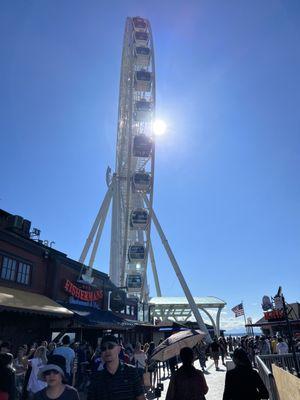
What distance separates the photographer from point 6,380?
453cm

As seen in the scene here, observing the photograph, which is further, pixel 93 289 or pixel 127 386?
pixel 93 289

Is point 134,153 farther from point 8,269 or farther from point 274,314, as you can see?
point 8,269

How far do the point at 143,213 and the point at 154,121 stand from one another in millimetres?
9168

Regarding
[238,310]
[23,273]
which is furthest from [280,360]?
[238,310]

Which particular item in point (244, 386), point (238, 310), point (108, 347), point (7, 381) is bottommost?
point (244, 386)

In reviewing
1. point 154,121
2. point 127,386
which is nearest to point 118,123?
point 154,121

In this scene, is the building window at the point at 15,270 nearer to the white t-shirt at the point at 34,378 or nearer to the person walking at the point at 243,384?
the white t-shirt at the point at 34,378

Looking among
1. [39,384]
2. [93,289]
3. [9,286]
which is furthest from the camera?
[93,289]

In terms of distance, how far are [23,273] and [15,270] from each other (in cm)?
75

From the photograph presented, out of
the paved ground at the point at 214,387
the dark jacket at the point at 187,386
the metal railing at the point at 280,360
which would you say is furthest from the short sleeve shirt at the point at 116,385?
the metal railing at the point at 280,360

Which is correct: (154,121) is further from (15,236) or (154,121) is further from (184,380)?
(184,380)

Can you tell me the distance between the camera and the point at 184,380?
451 centimetres

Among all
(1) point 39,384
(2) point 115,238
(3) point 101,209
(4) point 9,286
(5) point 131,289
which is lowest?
(1) point 39,384

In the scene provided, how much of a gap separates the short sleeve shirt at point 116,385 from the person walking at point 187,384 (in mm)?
1399
